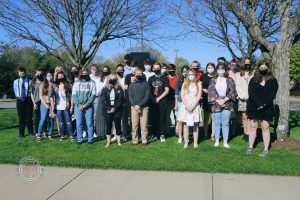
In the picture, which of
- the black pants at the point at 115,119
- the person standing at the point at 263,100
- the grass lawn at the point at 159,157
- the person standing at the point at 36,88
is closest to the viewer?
the grass lawn at the point at 159,157

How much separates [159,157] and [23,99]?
446 centimetres

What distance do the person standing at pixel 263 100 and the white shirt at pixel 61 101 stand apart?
457 cm

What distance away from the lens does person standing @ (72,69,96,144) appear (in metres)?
8.52

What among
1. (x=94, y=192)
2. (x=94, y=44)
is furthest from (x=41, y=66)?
(x=94, y=192)

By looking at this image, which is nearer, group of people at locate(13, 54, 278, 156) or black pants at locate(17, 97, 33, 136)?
group of people at locate(13, 54, 278, 156)

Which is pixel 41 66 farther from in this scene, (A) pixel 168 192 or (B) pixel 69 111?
(A) pixel 168 192

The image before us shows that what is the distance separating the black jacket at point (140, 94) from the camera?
832 centimetres

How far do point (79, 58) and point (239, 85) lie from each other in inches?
246

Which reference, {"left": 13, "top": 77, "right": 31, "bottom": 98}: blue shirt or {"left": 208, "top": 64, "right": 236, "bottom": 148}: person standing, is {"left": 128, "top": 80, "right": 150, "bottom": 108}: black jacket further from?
{"left": 13, "top": 77, "right": 31, "bottom": 98}: blue shirt

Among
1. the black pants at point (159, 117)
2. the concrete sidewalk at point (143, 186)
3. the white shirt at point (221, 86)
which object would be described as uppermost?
the white shirt at point (221, 86)

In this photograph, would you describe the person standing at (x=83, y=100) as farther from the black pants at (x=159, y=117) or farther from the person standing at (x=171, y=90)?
the person standing at (x=171, y=90)

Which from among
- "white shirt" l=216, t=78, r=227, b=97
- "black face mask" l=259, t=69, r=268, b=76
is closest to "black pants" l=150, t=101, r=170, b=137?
"white shirt" l=216, t=78, r=227, b=97

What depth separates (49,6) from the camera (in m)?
12.2

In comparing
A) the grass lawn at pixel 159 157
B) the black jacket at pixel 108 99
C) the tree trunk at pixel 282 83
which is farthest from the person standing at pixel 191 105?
the tree trunk at pixel 282 83
